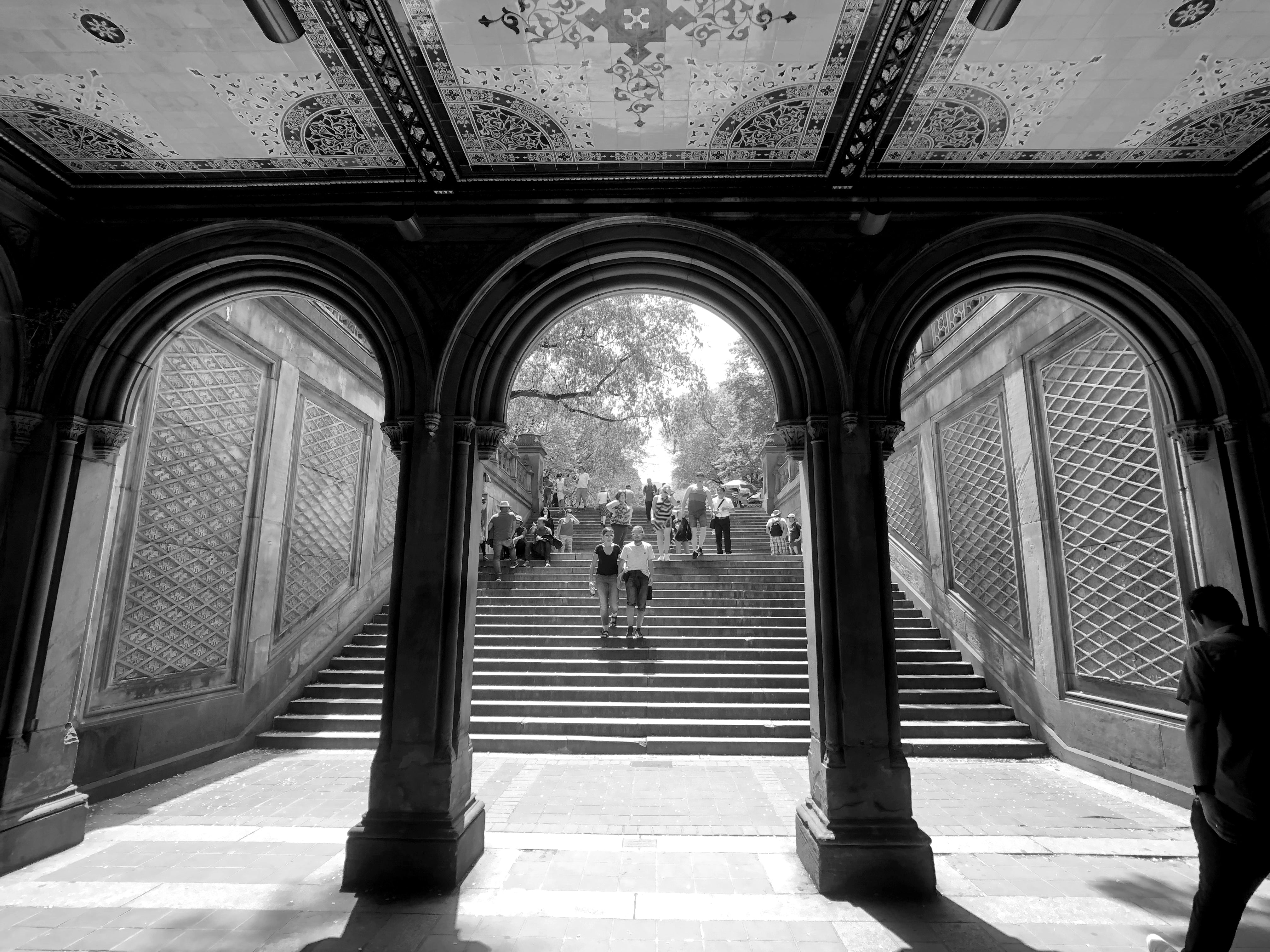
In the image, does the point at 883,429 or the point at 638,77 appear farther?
the point at 883,429

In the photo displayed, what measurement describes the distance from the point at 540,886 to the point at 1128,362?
621 cm

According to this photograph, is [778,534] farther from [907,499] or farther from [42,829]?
[42,829]

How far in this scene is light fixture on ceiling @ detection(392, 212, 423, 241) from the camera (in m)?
4.31

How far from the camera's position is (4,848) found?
3.79 m

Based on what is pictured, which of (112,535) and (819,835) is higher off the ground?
(112,535)

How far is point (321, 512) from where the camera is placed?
8.05m

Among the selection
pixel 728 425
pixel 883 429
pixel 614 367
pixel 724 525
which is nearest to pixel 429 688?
pixel 883 429

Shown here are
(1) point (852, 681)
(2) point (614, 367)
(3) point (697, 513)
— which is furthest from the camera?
(2) point (614, 367)

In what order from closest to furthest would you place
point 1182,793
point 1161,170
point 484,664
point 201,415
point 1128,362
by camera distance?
point 1161,170
point 1182,793
point 1128,362
point 201,415
point 484,664

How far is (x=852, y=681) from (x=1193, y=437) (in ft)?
9.17

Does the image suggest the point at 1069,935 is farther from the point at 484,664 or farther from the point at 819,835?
the point at 484,664

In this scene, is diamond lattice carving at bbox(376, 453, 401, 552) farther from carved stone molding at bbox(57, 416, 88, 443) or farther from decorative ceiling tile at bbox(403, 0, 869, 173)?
decorative ceiling tile at bbox(403, 0, 869, 173)

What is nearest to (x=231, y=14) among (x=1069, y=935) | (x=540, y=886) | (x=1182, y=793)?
(x=540, y=886)

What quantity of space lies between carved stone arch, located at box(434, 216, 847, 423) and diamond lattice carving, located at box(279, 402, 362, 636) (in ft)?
13.9
